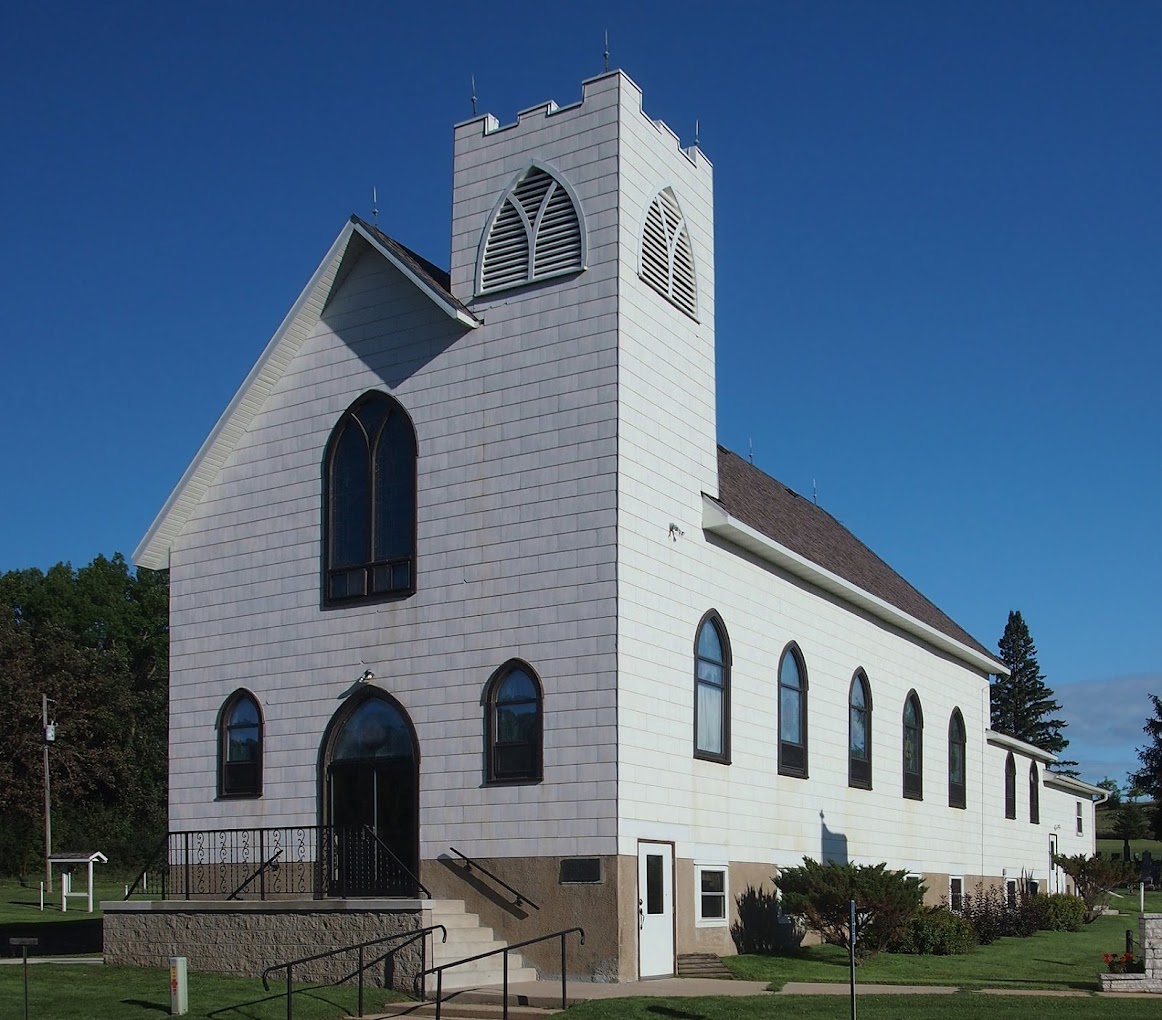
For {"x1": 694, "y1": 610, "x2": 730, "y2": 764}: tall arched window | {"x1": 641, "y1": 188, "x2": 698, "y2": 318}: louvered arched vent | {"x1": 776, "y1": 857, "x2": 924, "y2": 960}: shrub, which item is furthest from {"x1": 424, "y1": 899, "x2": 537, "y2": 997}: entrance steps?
{"x1": 641, "y1": 188, "x2": 698, "y2": 318}: louvered arched vent

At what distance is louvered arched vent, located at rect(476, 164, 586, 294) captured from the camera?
22.1 m

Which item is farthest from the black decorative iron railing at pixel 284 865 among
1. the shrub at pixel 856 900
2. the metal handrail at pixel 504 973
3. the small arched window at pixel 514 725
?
the shrub at pixel 856 900

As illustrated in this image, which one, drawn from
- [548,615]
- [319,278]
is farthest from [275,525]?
[548,615]

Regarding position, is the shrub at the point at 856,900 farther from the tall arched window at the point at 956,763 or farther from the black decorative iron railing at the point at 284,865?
the tall arched window at the point at 956,763

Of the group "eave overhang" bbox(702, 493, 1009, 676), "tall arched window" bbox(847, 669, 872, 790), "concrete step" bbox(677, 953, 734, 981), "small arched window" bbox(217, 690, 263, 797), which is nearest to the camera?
"concrete step" bbox(677, 953, 734, 981)

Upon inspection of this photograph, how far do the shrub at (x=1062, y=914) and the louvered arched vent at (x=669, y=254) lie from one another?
730 inches

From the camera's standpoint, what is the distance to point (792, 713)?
26.6m

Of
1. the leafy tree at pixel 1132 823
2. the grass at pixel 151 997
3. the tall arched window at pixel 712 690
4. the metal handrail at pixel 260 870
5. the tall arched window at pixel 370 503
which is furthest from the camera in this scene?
the leafy tree at pixel 1132 823

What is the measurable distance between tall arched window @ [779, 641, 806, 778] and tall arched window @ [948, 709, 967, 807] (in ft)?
32.4

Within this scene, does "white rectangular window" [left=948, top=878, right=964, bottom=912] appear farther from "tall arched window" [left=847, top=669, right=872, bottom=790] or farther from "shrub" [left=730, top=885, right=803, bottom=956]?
"shrub" [left=730, top=885, right=803, bottom=956]

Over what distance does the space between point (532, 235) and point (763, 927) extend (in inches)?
460

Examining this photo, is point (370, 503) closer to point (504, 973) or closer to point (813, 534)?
point (504, 973)

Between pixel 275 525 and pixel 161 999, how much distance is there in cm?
855

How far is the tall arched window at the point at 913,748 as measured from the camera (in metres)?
32.5
